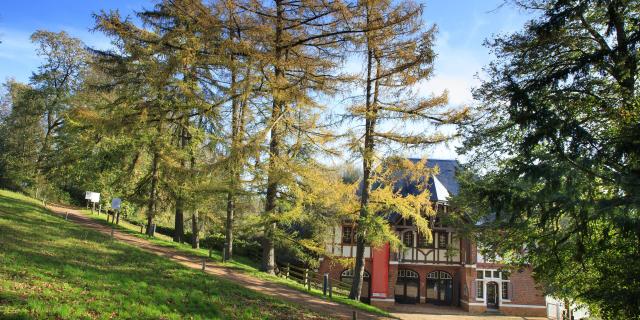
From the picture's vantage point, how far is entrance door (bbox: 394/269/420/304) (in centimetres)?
2881

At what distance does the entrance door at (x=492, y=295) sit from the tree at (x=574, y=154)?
1580cm

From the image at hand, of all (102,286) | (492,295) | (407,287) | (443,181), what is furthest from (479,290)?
(102,286)

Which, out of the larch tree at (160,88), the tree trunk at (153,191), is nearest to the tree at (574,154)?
the larch tree at (160,88)

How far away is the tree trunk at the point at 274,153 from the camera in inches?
596

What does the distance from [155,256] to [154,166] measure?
6674 millimetres

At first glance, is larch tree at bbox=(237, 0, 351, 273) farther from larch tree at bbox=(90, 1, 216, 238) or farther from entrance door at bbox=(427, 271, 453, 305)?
entrance door at bbox=(427, 271, 453, 305)

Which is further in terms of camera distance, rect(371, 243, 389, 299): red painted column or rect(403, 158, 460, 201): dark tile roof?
rect(403, 158, 460, 201): dark tile roof

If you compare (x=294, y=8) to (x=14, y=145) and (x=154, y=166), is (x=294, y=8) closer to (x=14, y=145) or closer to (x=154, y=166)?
(x=154, y=166)

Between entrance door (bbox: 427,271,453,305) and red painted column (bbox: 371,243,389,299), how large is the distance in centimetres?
310

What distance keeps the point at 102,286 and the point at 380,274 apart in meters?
20.4

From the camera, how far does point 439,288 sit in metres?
29.2

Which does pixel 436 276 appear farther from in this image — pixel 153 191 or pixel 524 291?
pixel 153 191

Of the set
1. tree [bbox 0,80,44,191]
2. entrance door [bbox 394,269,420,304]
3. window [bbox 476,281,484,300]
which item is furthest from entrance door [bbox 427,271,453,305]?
tree [bbox 0,80,44,191]

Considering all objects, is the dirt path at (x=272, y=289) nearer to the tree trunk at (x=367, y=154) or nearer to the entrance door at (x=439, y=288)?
the tree trunk at (x=367, y=154)
